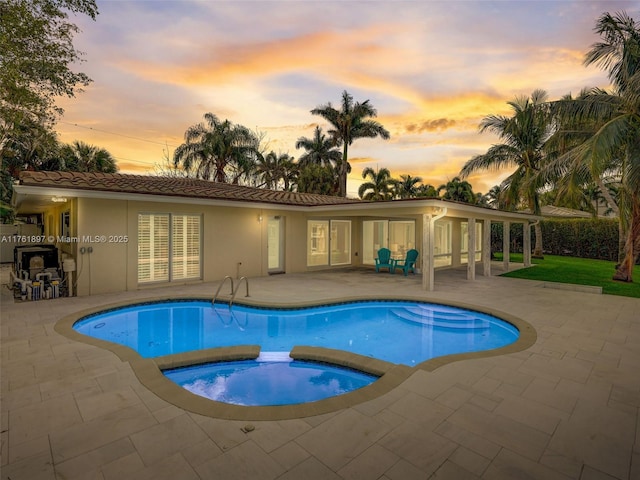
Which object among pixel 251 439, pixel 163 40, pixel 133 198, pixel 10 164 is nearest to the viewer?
pixel 251 439

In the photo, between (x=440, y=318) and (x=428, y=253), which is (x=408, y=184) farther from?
(x=440, y=318)

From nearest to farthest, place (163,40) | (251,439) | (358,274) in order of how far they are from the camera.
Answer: (251,439) → (163,40) → (358,274)

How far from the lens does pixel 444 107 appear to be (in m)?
14.5

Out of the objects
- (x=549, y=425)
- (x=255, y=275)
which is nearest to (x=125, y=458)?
(x=549, y=425)

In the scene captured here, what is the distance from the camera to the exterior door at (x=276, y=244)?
559 inches

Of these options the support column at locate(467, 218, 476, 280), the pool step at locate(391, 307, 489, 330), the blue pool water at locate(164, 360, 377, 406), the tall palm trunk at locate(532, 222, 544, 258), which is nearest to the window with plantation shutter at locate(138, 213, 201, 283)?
the blue pool water at locate(164, 360, 377, 406)

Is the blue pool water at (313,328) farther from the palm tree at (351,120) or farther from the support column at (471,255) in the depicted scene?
the palm tree at (351,120)

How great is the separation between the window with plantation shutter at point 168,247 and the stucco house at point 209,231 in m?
0.03

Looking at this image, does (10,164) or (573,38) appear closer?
(573,38)

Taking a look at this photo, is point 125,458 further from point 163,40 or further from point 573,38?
point 573,38

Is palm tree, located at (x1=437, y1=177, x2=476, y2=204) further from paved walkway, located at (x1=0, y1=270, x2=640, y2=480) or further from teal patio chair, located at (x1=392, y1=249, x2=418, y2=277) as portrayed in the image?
paved walkway, located at (x1=0, y1=270, x2=640, y2=480)

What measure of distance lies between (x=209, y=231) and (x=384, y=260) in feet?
24.5

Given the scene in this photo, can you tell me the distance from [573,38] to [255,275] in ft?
44.4

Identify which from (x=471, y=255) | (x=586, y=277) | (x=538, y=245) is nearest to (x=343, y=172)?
(x=538, y=245)
